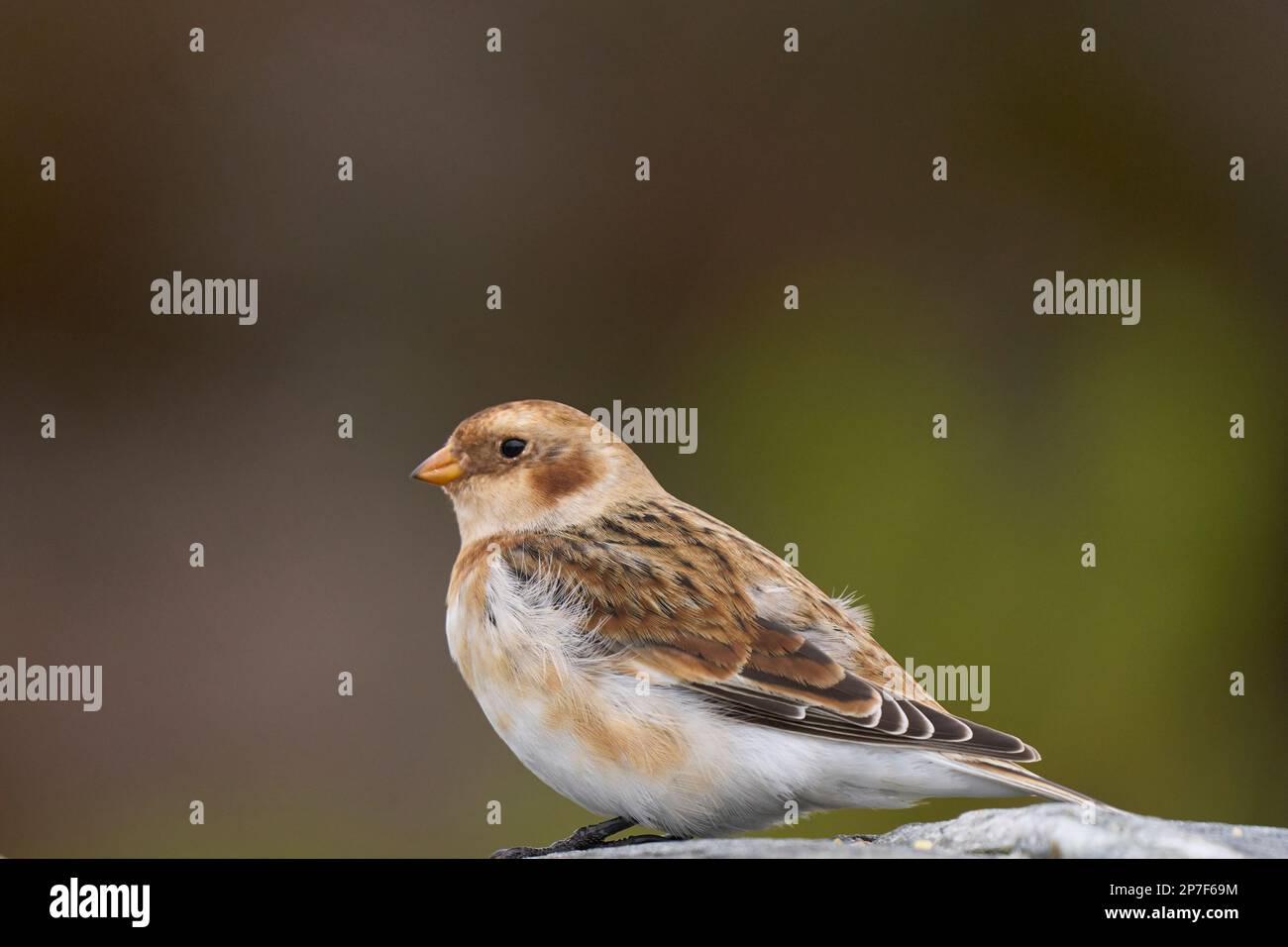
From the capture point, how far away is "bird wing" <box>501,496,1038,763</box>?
4078mm

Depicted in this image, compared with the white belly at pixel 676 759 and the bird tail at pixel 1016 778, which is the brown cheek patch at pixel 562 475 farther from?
the bird tail at pixel 1016 778

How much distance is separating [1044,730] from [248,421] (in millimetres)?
4906

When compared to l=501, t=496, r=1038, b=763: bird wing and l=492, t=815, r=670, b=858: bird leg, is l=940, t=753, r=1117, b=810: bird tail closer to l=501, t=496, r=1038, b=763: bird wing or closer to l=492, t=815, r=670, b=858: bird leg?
l=501, t=496, r=1038, b=763: bird wing

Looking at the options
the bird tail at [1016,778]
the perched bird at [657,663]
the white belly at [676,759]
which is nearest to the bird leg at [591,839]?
the perched bird at [657,663]

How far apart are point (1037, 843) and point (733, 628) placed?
1078 millimetres

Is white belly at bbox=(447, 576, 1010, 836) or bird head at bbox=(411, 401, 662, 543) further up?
→ bird head at bbox=(411, 401, 662, 543)

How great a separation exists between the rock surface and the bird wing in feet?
0.72

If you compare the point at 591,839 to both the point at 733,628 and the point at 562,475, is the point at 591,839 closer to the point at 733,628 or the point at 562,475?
the point at 733,628

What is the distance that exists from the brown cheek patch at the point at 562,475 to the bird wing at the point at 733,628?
13 cm

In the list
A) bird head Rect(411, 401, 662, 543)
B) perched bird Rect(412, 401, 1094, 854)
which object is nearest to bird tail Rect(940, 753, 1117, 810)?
perched bird Rect(412, 401, 1094, 854)

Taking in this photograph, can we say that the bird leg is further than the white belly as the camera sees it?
Yes

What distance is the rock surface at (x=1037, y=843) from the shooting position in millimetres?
3555

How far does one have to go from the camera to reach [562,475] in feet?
16.0

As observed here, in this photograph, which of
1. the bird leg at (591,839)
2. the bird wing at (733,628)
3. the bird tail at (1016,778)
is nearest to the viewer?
the bird tail at (1016,778)
